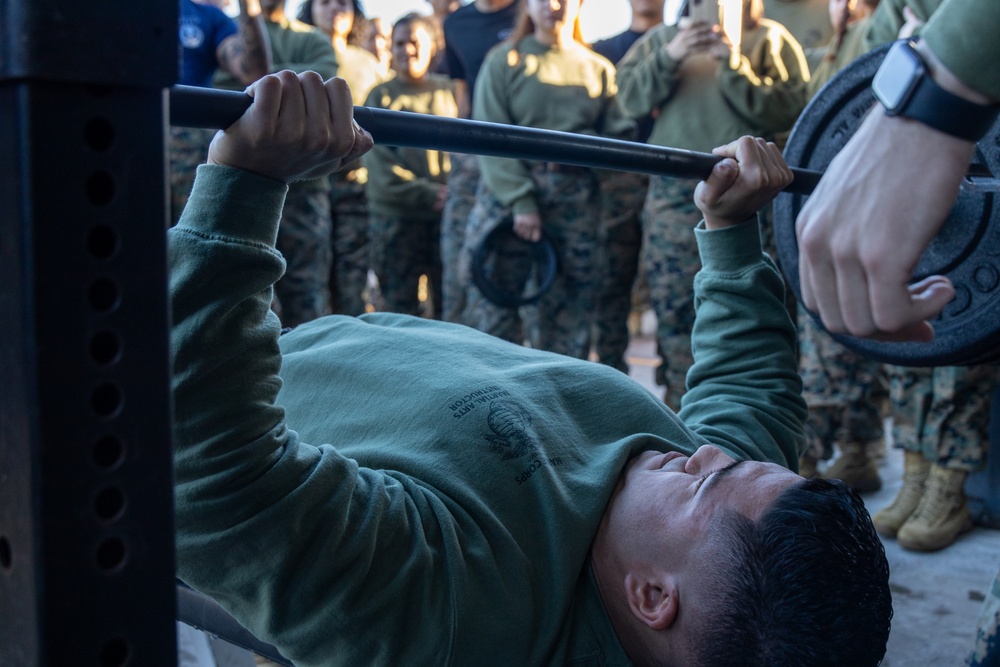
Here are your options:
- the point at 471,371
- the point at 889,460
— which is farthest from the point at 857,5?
the point at 471,371

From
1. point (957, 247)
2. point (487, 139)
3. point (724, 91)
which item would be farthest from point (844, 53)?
point (487, 139)

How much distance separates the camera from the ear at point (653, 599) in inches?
40.1

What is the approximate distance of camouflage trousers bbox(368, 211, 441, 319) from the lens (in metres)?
3.86

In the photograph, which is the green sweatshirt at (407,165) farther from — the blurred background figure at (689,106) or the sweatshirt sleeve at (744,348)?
the sweatshirt sleeve at (744,348)

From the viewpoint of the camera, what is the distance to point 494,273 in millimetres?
3182

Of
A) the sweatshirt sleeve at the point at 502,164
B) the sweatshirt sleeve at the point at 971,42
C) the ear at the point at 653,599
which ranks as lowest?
the ear at the point at 653,599

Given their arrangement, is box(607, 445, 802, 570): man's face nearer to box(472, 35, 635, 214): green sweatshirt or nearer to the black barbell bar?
the black barbell bar

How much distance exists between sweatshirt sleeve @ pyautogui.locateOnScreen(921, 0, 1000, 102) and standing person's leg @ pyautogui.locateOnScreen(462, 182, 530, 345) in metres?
Result: 2.36

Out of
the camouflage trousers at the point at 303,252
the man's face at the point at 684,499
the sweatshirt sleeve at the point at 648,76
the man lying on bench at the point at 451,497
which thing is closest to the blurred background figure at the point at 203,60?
the camouflage trousers at the point at 303,252

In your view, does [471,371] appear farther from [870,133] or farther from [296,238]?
[296,238]

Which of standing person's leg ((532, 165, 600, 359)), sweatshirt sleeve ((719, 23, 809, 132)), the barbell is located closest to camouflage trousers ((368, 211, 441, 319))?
standing person's leg ((532, 165, 600, 359))

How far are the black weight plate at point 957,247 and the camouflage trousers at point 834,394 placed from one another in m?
1.02

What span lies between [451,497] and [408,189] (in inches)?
113

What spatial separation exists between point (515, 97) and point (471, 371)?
6.73 ft
